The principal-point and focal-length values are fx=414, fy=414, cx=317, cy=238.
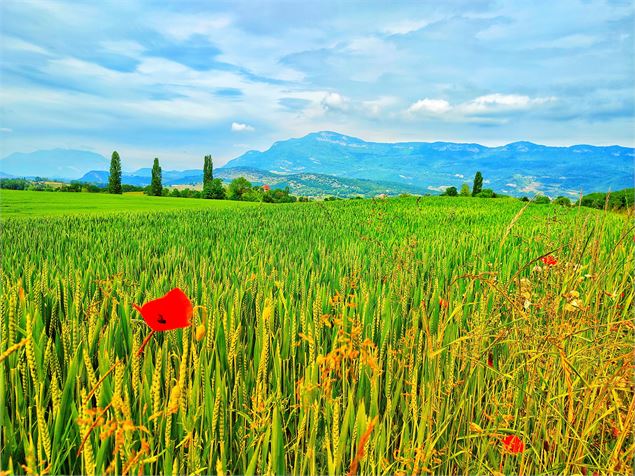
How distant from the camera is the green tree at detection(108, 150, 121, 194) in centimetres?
4430

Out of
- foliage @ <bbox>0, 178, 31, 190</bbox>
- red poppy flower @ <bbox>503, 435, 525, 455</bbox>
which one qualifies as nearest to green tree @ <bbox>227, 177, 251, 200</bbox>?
foliage @ <bbox>0, 178, 31, 190</bbox>

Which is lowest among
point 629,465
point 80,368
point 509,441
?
point 629,465

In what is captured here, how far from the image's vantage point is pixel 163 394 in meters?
1.99

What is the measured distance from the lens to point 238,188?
152ft

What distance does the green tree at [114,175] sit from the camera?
4430cm

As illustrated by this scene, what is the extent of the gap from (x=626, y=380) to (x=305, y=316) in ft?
4.90

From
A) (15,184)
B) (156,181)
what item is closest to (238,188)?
(156,181)

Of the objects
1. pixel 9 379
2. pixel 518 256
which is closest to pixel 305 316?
pixel 9 379

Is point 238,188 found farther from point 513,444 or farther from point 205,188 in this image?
point 513,444

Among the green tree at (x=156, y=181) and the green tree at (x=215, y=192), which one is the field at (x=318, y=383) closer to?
the green tree at (x=215, y=192)

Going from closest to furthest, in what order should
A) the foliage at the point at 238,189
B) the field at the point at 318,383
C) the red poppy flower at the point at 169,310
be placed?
the red poppy flower at the point at 169,310 → the field at the point at 318,383 → the foliage at the point at 238,189

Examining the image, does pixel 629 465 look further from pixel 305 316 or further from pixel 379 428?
pixel 305 316

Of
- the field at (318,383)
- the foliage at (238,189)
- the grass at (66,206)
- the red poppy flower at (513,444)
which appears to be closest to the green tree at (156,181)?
the foliage at (238,189)

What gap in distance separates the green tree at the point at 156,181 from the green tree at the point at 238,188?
25.0ft
